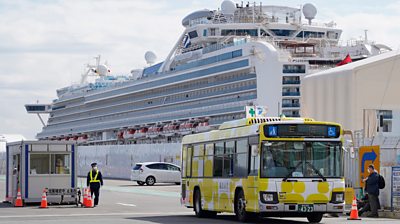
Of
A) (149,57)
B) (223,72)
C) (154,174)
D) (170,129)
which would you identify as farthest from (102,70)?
(154,174)

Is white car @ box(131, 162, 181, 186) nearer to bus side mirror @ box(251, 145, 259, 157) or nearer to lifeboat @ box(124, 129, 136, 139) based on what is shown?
bus side mirror @ box(251, 145, 259, 157)

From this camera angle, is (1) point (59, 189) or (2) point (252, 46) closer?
(1) point (59, 189)

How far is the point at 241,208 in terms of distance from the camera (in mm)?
21484

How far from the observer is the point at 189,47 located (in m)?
103

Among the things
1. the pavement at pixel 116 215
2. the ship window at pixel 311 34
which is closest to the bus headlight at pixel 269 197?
the pavement at pixel 116 215

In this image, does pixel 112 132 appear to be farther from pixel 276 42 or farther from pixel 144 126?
pixel 276 42

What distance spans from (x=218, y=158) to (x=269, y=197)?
3.20 m

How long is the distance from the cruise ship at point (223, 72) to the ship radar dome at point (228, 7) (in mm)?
103

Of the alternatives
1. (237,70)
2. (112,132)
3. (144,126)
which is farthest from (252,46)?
(112,132)

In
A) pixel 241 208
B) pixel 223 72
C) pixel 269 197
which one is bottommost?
pixel 241 208

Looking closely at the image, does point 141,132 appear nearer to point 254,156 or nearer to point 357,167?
point 357,167

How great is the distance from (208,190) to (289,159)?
362 centimetres

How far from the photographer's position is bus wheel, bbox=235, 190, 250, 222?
2134 centimetres

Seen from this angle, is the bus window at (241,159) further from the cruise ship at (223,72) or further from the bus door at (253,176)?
the cruise ship at (223,72)
